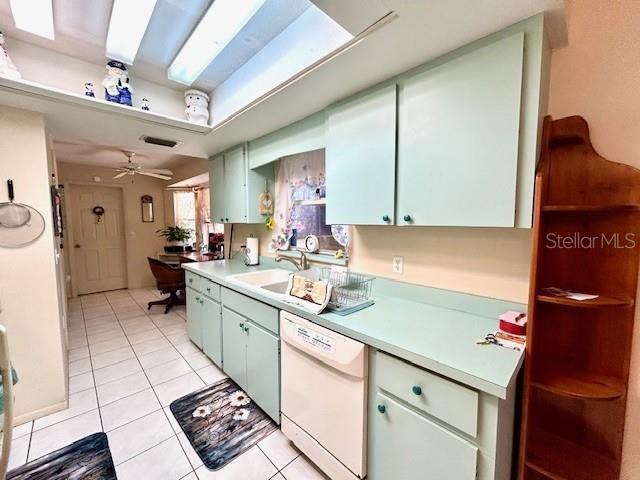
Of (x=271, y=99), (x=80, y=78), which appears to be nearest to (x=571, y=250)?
(x=271, y=99)

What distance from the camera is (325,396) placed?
1320 mm

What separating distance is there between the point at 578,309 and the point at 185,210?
6.48m

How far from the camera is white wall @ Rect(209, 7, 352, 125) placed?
4.30ft

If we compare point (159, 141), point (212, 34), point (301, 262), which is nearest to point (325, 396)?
point (301, 262)

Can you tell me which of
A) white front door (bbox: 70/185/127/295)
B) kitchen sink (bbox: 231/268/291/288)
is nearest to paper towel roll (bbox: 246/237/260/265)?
kitchen sink (bbox: 231/268/291/288)

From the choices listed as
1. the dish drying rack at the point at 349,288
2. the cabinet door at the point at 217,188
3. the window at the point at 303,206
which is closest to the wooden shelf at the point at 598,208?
the dish drying rack at the point at 349,288

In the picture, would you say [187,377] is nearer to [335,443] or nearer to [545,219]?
[335,443]

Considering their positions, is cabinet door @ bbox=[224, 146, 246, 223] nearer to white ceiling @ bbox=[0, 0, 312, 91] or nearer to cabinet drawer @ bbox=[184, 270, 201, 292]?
cabinet drawer @ bbox=[184, 270, 201, 292]

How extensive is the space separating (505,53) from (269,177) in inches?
81.2

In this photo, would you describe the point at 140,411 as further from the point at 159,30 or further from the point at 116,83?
the point at 159,30

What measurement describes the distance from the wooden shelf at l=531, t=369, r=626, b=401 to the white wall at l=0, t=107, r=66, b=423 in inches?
114

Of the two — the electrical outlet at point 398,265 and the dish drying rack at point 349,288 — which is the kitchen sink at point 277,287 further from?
the electrical outlet at point 398,265

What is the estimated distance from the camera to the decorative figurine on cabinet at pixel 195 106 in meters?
2.15

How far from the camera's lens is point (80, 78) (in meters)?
1.82
